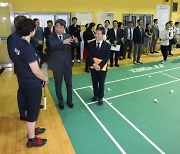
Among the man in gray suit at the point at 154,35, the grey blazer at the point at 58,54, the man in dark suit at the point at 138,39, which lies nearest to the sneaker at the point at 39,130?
the grey blazer at the point at 58,54

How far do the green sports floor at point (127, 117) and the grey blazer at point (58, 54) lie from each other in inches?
Result: 35.4

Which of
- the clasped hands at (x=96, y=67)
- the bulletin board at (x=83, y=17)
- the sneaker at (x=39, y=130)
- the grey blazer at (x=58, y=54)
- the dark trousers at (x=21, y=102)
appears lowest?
the sneaker at (x=39, y=130)

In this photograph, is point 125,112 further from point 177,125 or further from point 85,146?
point 85,146

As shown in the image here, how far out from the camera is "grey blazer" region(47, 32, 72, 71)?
3443 millimetres

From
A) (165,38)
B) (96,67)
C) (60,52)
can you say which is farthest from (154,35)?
(60,52)

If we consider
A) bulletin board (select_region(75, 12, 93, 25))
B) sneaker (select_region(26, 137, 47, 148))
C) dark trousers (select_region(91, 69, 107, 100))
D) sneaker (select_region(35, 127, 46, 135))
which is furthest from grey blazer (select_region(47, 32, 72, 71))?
bulletin board (select_region(75, 12, 93, 25))

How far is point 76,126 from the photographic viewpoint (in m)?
3.30

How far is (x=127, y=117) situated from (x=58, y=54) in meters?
1.71

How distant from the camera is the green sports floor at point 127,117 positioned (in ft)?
9.21

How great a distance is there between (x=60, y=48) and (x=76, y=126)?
1.39 meters

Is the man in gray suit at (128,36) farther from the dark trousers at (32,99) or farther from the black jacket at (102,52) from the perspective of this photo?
the dark trousers at (32,99)

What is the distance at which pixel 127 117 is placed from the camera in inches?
140

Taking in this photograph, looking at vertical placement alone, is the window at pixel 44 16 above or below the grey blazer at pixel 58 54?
above

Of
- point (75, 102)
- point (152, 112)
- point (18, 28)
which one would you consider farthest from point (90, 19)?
point (18, 28)
